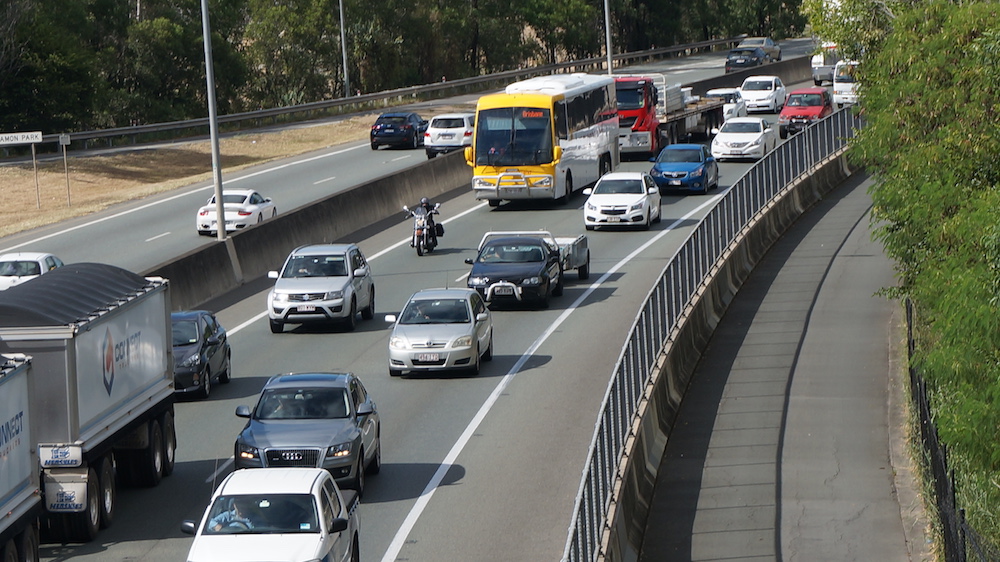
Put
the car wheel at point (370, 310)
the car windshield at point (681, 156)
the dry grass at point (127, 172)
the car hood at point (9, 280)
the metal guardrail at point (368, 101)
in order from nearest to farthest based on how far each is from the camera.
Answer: the car wheel at point (370, 310) < the car hood at point (9, 280) < the car windshield at point (681, 156) < the dry grass at point (127, 172) < the metal guardrail at point (368, 101)

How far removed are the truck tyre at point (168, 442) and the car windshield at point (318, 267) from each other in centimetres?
932

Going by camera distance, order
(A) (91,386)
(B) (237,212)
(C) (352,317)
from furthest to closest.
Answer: (B) (237,212), (C) (352,317), (A) (91,386)

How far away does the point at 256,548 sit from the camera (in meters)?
13.1

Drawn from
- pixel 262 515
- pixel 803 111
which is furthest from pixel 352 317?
pixel 803 111

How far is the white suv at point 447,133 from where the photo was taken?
2121 inches

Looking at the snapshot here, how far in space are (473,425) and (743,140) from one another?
31598mm

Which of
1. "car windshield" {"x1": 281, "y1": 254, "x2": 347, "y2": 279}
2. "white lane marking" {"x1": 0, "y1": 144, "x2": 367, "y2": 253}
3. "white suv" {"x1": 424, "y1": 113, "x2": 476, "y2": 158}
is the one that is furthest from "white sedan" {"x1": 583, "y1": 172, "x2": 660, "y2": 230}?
"white lane marking" {"x1": 0, "y1": 144, "x2": 367, "y2": 253}

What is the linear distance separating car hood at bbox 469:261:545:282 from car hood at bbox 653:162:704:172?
1568cm

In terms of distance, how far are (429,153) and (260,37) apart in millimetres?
33642

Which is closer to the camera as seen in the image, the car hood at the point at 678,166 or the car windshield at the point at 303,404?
the car windshield at the point at 303,404

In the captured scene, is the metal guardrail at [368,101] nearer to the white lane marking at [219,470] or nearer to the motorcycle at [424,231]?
the motorcycle at [424,231]

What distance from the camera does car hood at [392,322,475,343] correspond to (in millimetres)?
23828

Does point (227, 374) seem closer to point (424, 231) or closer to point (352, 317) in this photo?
point (352, 317)

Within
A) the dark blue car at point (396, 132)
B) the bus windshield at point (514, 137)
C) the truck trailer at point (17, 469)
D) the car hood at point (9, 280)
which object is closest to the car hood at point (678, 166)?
the bus windshield at point (514, 137)
